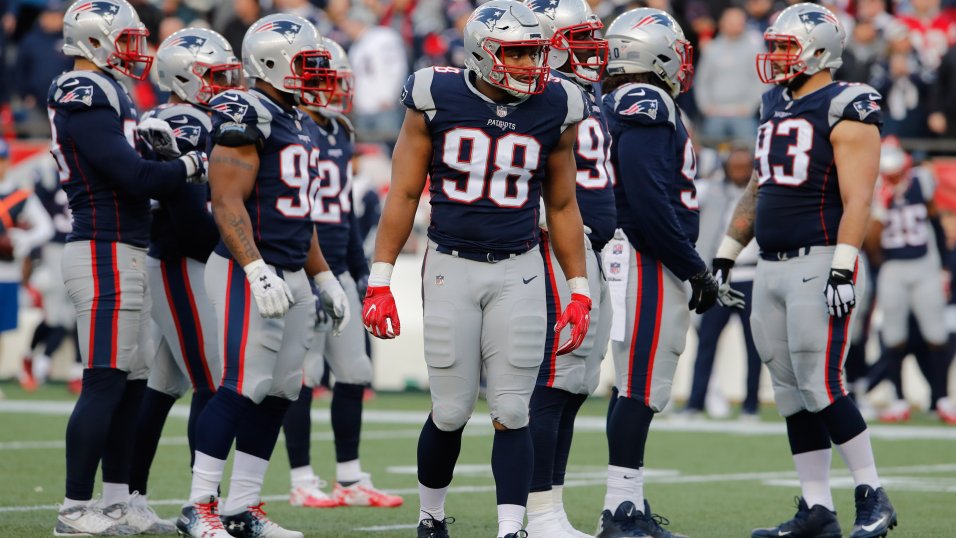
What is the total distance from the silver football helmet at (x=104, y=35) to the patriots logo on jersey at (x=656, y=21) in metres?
2.04

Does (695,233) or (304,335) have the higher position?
(695,233)

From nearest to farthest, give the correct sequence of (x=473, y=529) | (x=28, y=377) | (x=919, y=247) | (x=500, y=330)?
(x=500, y=330)
(x=473, y=529)
(x=919, y=247)
(x=28, y=377)

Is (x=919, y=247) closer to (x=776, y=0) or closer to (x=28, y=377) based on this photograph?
(x=776, y=0)

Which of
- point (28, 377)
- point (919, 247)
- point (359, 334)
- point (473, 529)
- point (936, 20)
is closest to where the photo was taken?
point (473, 529)

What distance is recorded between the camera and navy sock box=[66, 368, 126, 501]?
5.70 metres

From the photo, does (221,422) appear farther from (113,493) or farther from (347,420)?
(347,420)

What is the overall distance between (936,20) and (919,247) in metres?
4.30

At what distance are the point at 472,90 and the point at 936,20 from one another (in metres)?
11.3

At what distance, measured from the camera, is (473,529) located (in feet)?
20.1

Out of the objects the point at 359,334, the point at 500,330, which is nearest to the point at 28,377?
the point at 359,334

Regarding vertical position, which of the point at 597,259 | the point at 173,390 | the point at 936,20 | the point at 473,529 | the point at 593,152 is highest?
the point at 936,20

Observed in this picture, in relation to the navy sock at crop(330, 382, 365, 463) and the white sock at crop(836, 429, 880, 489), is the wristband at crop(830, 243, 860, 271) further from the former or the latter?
the navy sock at crop(330, 382, 365, 463)

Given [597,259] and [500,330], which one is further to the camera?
[597,259]

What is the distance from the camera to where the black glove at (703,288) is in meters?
5.92
